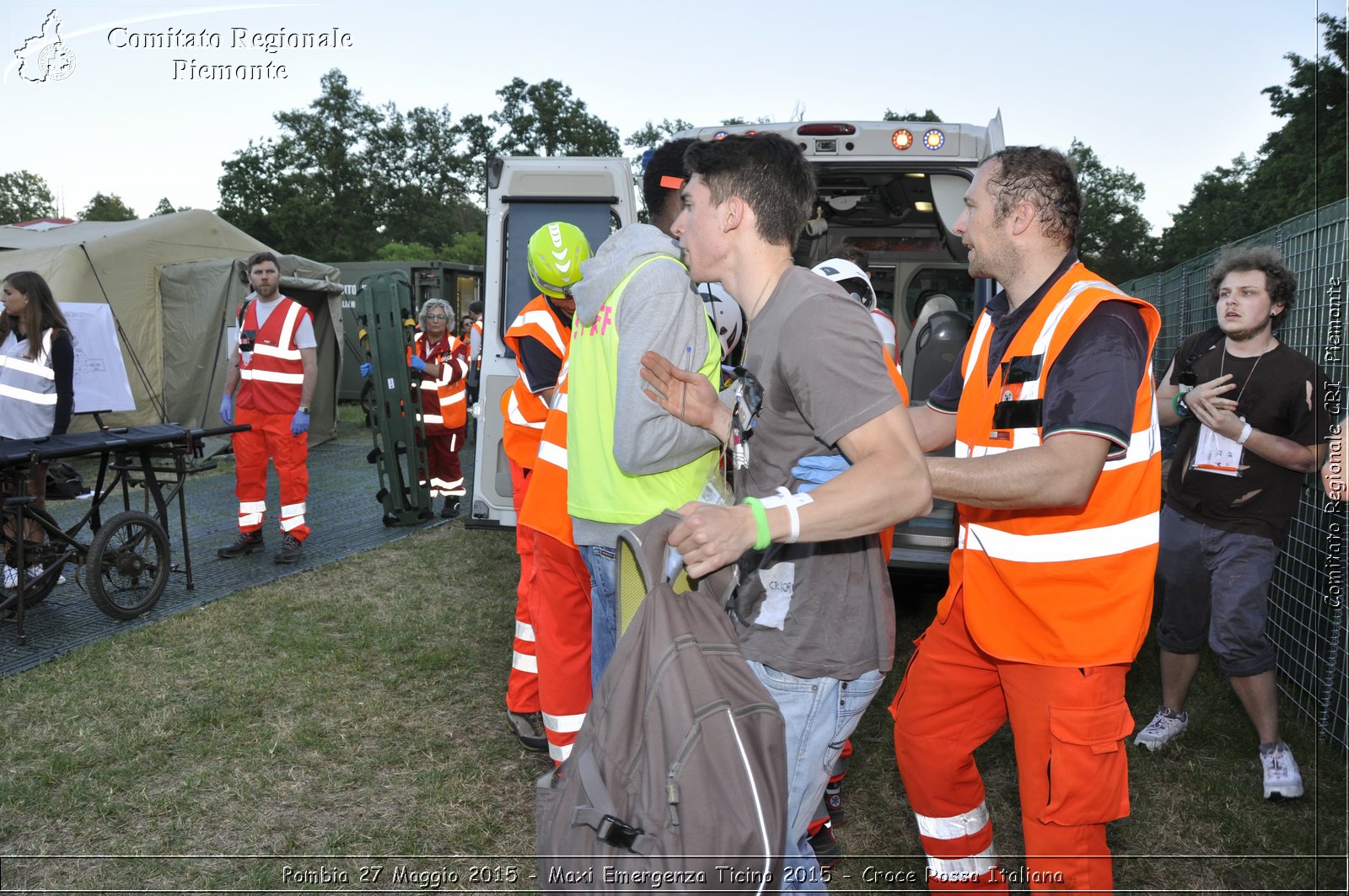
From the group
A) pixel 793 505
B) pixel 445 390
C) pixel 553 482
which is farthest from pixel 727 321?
pixel 445 390

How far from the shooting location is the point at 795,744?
192cm

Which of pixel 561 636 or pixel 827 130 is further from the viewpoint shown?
pixel 827 130

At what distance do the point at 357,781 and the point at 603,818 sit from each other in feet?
8.67

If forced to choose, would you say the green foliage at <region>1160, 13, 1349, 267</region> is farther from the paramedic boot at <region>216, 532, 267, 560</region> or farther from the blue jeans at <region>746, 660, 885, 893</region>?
the paramedic boot at <region>216, 532, 267, 560</region>

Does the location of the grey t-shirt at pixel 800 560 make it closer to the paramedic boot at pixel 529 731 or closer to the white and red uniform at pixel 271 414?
the paramedic boot at pixel 529 731

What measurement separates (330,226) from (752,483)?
49557 mm

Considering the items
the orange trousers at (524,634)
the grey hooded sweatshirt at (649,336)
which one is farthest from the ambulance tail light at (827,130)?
the grey hooded sweatshirt at (649,336)

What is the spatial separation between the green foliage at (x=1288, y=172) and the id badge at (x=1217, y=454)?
976 mm

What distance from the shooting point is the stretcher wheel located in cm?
547

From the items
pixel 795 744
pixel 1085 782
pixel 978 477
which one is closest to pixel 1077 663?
pixel 1085 782

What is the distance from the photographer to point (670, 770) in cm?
149

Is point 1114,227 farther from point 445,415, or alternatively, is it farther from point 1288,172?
point 445,415

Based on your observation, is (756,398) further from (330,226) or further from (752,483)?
(330,226)

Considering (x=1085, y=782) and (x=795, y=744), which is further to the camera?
(x=1085, y=782)
